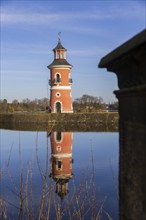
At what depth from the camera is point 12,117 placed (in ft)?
123

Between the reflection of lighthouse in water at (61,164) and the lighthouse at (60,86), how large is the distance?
10.0m

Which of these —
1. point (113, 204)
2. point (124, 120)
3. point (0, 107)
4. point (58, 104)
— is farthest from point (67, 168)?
point (0, 107)

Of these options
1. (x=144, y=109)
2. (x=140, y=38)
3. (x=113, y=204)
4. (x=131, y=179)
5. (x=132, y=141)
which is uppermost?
(x=140, y=38)

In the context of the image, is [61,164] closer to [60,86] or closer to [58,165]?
[58,165]

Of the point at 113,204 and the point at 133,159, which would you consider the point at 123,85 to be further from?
the point at 113,204

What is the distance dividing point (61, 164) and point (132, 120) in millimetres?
12462

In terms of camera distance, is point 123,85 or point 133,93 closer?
point 133,93

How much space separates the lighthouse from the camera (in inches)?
1265

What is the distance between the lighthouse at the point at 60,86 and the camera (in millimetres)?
32125

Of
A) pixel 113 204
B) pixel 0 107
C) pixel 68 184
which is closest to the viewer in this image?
pixel 113 204

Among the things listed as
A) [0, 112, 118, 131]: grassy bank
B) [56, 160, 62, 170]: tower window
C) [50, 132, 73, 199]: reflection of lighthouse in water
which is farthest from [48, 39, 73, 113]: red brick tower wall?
[56, 160, 62, 170]: tower window

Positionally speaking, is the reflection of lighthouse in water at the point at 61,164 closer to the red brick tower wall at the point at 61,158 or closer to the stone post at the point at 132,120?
the red brick tower wall at the point at 61,158

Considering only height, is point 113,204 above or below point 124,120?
below

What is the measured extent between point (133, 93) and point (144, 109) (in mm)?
96
